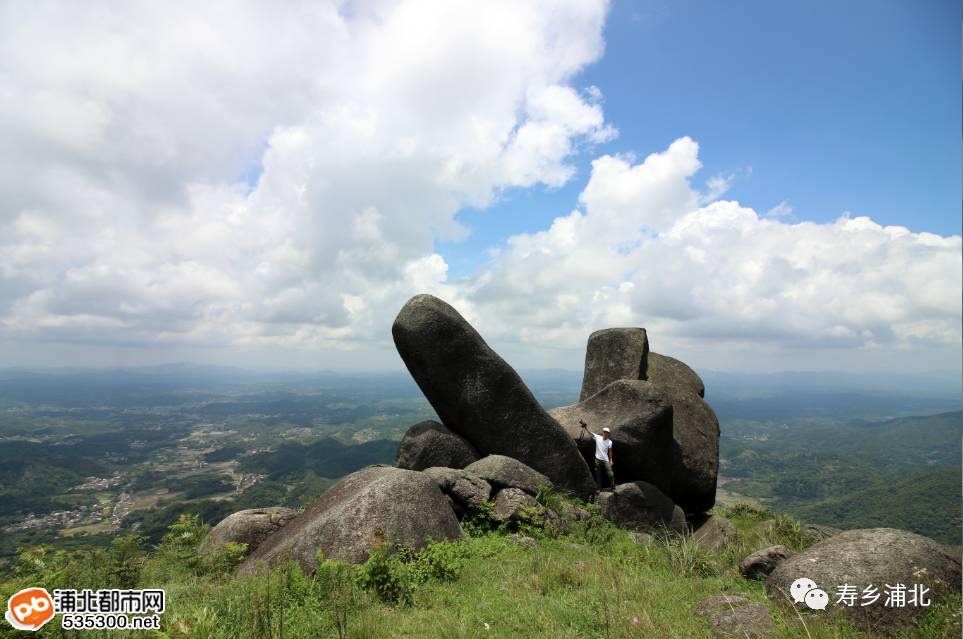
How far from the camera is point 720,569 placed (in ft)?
32.4

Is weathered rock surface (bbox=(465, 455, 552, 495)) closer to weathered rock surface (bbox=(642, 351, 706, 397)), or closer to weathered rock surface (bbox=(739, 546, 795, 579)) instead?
weathered rock surface (bbox=(739, 546, 795, 579))

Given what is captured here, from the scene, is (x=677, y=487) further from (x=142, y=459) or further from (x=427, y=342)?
(x=142, y=459)

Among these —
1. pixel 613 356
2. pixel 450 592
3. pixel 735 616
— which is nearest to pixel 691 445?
pixel 613 356

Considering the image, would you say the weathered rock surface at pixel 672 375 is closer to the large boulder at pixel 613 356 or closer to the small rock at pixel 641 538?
the large boulder at pixel 613 356

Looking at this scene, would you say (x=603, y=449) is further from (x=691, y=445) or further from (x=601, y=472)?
(x=691, y=445)

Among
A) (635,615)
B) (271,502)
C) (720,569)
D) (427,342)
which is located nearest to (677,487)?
(720,569)

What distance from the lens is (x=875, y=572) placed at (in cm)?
774

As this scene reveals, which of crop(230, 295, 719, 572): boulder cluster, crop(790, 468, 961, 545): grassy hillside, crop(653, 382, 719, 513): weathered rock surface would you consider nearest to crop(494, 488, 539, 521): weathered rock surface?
crop(230, 295, 719, 572): boulder cluster

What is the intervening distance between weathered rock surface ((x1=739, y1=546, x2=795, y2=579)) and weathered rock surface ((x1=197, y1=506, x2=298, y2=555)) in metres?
12.1

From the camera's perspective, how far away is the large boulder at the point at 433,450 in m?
16.2

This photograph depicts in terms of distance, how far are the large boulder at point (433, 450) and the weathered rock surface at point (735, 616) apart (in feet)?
33.6

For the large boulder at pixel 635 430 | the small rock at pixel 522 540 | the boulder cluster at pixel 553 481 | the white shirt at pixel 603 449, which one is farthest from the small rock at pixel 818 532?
the small rock at pixel 522 540

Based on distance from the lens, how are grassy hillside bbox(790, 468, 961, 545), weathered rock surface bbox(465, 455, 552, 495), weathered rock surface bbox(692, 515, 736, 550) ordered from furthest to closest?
grassy hillside bbox(790, 468, 961, 545) → weathered rock surface bbox(692, 515, 736, 550) → weathered rock surface bbox(465, 455, 552, 495)

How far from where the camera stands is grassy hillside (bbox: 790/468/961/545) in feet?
260
